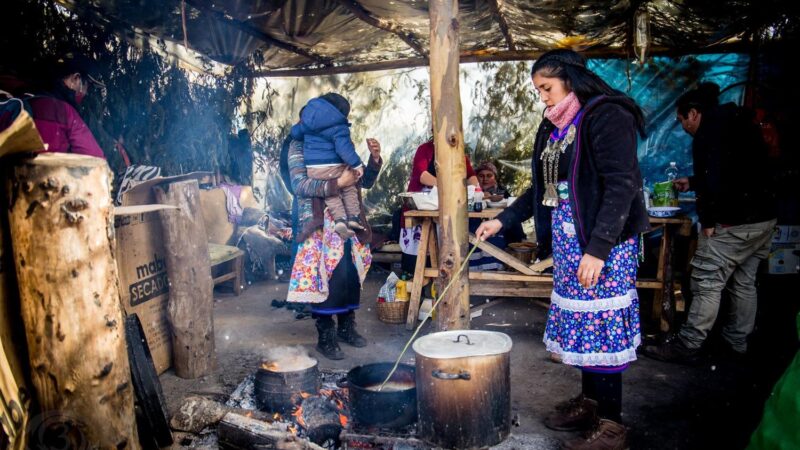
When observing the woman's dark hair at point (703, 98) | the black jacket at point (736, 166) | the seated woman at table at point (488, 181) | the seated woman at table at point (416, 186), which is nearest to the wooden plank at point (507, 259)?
the seated woman at table at point (416, 186)

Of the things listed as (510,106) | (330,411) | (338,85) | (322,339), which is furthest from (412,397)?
(338,85)

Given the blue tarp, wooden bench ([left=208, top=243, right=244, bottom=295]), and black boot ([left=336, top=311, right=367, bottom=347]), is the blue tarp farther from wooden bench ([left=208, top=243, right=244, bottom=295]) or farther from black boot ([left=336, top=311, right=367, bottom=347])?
wooden bench ([left=208, top=243, right=244, bottom=295])

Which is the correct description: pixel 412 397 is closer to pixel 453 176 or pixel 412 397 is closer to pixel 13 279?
pixel 453 176

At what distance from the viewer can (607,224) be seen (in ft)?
9.30

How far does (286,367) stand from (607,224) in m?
2.34

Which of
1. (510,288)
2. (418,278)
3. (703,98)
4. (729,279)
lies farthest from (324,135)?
(729,279)

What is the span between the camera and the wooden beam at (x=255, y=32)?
6.13 m

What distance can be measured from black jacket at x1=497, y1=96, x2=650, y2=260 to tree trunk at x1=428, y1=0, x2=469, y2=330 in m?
0.77

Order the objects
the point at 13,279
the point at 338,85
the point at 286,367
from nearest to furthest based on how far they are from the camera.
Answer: the point at 13,279 < the point at 286,367 < the point at 338,85

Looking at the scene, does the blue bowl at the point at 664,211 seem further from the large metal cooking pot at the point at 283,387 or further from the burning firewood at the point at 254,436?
the burning firewood at the point at 254,436

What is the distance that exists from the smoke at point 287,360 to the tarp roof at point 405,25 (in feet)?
10.5

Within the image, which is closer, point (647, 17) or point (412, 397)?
point (412, 397)

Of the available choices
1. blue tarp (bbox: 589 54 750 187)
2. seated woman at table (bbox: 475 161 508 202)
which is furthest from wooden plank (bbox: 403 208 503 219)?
blue tarp (bbox: 589 54 750 187)

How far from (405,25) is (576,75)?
411cm
